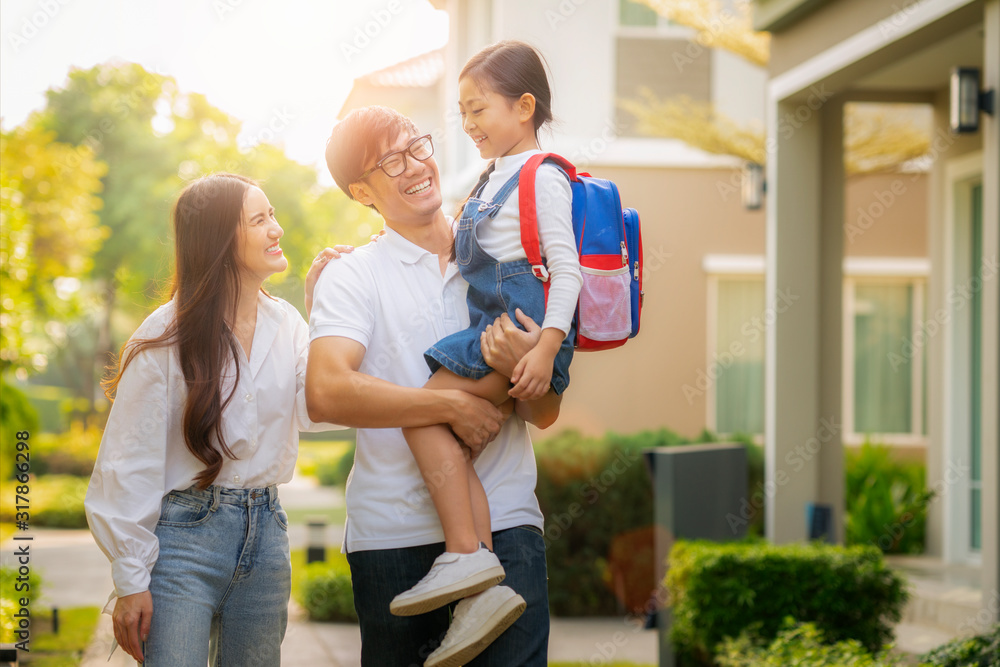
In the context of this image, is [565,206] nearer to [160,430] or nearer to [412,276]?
[412,276]

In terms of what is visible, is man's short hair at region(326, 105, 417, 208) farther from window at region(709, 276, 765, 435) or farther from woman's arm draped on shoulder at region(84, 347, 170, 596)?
window at region(709, 276, 765, 435)

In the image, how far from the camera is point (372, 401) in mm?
1973

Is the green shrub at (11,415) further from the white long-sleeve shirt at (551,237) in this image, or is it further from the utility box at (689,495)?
the white long-sleeve shirt at (551,237)

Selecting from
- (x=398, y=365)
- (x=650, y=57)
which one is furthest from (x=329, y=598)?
(x=650, y=57)

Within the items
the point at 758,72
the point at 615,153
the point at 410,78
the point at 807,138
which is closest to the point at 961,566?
the point at 807,138

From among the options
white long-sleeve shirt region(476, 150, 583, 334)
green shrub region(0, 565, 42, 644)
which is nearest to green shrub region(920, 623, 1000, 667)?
white long-sleeve shirt region(476, 150, 583, 334)

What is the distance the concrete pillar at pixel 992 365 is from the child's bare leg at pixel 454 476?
10.5 ft

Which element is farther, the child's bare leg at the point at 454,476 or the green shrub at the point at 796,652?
the green shrub at the point at 796,652

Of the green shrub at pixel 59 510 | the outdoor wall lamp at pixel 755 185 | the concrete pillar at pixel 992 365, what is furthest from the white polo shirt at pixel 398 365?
the green shrub at pixel 59 510

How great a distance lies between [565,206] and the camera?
216cm

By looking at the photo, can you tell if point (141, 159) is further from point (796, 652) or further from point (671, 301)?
point (796, 652)

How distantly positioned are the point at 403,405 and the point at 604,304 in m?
0.55

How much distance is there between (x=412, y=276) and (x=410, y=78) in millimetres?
14335

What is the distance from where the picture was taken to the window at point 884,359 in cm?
1045
